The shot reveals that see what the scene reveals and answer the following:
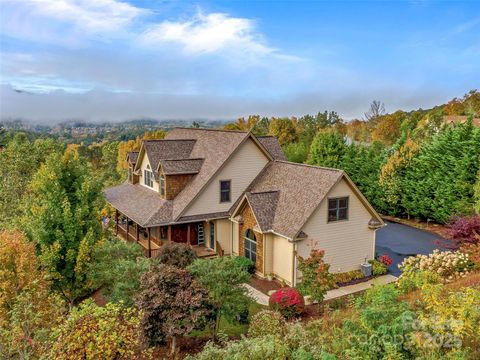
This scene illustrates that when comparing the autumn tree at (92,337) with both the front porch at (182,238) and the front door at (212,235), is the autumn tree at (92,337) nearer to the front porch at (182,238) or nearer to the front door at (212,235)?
the front porch at (182,238)

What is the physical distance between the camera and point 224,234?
24000 mm

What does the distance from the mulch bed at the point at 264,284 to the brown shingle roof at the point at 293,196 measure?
261cm

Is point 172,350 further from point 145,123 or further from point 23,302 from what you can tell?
point 145,123

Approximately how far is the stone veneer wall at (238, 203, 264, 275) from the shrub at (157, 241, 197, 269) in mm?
5975

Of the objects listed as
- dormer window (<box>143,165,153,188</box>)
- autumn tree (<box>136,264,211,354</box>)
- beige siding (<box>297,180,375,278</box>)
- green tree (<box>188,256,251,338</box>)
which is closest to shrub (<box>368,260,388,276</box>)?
beige siding (<box>297,180,375,278</box>)

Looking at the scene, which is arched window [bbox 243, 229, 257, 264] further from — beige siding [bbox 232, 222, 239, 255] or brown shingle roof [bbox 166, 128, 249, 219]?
brown shingle roof [bbox 166, 128, 249, 219]

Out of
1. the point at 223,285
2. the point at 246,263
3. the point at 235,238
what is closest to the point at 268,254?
the point at 246,263

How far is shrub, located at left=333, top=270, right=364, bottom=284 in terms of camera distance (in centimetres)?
1998

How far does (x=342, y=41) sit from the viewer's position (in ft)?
77.9

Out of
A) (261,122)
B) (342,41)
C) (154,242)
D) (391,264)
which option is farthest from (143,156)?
(261,122)

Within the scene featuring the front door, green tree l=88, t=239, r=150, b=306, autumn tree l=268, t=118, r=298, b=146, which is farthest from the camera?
autumn tree l=268, t=118, r=298, b=146

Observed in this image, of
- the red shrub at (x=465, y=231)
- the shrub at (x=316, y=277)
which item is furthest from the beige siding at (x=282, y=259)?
the red shrub at (x=465, y=231)

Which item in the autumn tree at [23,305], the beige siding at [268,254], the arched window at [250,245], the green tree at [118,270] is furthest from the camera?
Result: the arched window at [250,245]

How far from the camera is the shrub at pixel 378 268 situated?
20.9m
